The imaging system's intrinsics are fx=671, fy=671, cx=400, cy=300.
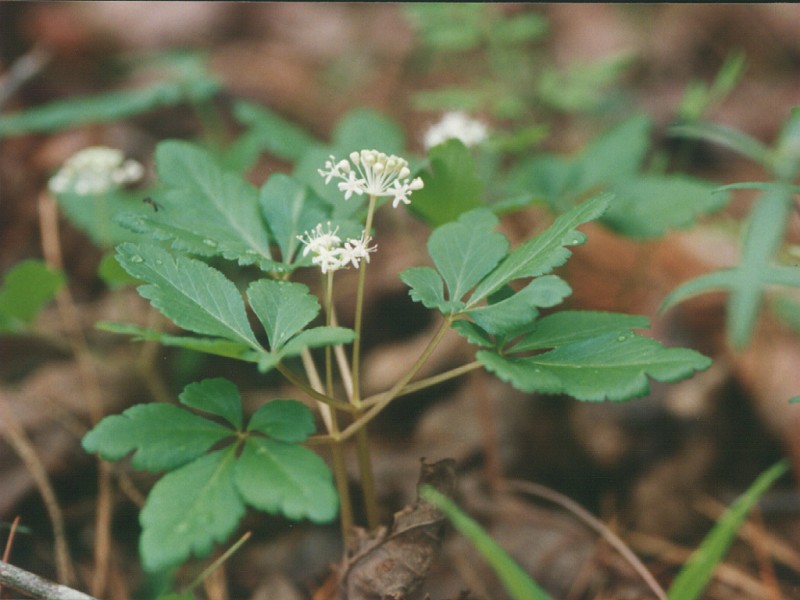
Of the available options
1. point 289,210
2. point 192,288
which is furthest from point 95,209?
point 192,288

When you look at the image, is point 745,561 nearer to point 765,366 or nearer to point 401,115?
point 765,366

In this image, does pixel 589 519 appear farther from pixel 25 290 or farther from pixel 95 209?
pixel 95 209

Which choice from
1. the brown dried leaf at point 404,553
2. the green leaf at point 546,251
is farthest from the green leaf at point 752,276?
the brown dried leaf at point 404,553

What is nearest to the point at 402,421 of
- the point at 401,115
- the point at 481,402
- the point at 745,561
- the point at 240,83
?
the point at 481,402

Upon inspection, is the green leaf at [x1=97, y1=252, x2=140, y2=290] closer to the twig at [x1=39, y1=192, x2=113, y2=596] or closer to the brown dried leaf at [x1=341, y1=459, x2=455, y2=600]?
the twig at [x1=39, y1=192, x2=113, y2=596]

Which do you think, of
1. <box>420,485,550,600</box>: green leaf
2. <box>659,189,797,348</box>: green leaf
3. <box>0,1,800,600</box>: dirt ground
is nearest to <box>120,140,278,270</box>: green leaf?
<box>420,485,550,600</box>: green leaf

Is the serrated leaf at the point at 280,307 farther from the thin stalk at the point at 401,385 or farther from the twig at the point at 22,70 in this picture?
the twig at the point at 22,70
